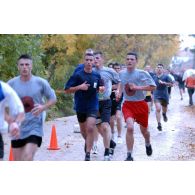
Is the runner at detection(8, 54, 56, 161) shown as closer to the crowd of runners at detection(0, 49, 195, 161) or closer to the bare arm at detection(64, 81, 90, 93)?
the crowd of runners at detection(0, 49, 195, 161)

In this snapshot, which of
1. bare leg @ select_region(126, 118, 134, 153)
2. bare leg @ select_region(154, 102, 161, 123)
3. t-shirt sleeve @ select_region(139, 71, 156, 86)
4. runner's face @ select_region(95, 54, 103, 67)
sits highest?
runner's face @ select_region(95, 54, 103, 67)

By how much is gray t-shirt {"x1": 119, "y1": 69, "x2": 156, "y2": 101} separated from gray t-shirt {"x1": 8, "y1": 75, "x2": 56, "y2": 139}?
1.82 m

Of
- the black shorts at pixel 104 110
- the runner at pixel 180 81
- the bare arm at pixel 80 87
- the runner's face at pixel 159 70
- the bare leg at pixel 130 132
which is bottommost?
the runner at pixel 180 81

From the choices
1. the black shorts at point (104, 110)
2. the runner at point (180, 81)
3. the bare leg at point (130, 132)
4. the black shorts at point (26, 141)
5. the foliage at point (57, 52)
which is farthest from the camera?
the runner at point (180, 81)

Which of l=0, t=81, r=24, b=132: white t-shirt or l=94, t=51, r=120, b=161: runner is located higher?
l=0, t=81, r=24, b=132: white t-shirt

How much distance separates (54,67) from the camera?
36.6 ft

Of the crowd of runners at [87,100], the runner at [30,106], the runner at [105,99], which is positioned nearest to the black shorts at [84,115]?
the crowd of runners at [87,100]

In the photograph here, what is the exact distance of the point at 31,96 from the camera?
18.9 ft

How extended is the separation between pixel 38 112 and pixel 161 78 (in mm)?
5678

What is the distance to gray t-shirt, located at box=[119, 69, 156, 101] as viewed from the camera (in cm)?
730

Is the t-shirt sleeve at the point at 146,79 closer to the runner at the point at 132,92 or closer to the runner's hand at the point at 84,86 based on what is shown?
the runner at the point at 132,92

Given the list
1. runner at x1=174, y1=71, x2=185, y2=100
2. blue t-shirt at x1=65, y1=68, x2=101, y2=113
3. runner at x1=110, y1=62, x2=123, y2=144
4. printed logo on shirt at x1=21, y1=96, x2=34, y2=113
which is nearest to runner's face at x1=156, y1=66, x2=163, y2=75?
runner at x1=110, y1=62, x2=123, y2=144

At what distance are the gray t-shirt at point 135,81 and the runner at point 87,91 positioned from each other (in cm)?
44

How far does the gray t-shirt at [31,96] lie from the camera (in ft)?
18.6
